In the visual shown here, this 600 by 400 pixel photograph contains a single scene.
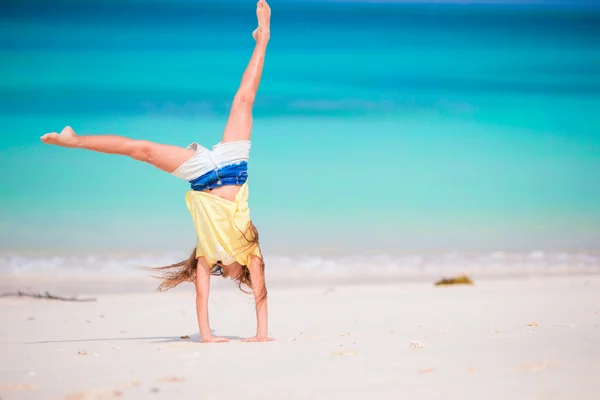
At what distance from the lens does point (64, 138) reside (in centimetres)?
498

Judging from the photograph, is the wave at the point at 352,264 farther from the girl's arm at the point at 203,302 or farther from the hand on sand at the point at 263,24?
the hand on sand at the point at 263,24

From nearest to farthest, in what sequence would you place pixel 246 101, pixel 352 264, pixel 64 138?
pixel 64 138 → pixel 246 101 → pixel 352 264

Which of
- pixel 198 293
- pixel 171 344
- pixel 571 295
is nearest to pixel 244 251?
pixel 198 293

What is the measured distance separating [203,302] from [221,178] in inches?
39.0

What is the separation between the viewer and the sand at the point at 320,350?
136 inches

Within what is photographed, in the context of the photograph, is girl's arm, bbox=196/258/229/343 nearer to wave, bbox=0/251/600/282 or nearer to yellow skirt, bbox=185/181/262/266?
yellow skirt, bbox=185/181/262/266

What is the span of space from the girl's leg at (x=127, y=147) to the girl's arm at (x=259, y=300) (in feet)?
3.32

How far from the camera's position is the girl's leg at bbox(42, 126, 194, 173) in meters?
4.99

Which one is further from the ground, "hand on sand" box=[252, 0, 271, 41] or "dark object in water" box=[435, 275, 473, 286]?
"hand on sand" box=[252, 0, 271, 41]

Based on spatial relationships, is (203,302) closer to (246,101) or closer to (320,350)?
(320,350)

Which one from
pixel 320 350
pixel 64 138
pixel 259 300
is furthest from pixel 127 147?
pixel 320 350

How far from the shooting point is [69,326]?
7.05 metres

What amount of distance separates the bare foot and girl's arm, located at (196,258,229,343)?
138 cm

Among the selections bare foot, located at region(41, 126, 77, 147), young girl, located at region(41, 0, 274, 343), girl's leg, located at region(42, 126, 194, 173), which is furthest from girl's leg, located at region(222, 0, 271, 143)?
bare foot, located at region(41, 126, 77, 147)
